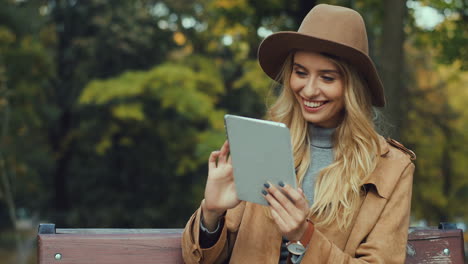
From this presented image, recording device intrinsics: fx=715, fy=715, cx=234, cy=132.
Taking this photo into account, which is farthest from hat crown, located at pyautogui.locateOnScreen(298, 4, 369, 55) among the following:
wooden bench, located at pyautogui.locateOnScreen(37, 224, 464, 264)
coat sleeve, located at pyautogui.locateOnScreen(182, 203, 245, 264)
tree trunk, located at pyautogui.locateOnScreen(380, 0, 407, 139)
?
tree trunk, located at pyautogui.locateOnScreen(380, 0, 407, 139)

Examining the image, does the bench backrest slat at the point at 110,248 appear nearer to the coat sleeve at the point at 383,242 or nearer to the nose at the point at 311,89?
the coat sleeve at the point at 383,242

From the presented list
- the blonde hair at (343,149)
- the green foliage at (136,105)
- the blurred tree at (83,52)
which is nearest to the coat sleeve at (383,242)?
the blonde hair at (343,149)

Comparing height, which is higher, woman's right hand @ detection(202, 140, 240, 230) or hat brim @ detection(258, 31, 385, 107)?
hat brim @ detection(258, 31, 385, 107)

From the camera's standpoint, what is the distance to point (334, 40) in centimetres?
287

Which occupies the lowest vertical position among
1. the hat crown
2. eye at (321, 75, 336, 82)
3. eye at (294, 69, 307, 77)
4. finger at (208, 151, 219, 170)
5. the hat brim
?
finger at (208, 151, 219, 170)

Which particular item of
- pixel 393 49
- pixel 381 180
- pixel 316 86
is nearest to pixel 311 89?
pixel 316 86

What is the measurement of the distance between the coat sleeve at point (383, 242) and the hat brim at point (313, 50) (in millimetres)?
394

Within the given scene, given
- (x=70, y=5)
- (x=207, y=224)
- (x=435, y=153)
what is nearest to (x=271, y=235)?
(x=207, y=224)

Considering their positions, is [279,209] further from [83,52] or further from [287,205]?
[83,52]

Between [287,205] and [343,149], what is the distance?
633mm

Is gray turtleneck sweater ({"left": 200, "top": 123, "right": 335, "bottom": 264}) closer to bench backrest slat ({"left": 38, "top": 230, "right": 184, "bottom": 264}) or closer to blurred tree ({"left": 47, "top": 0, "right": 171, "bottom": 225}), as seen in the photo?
bench backrest slat ({"left": 38, "top": 230, "right": 184, "bottom": 264})

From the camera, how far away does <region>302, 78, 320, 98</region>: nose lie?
2895mm

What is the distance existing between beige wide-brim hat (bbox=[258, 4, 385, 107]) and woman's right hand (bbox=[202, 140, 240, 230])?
573 mm

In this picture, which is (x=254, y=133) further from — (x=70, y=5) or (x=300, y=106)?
(x=70, y=5)
